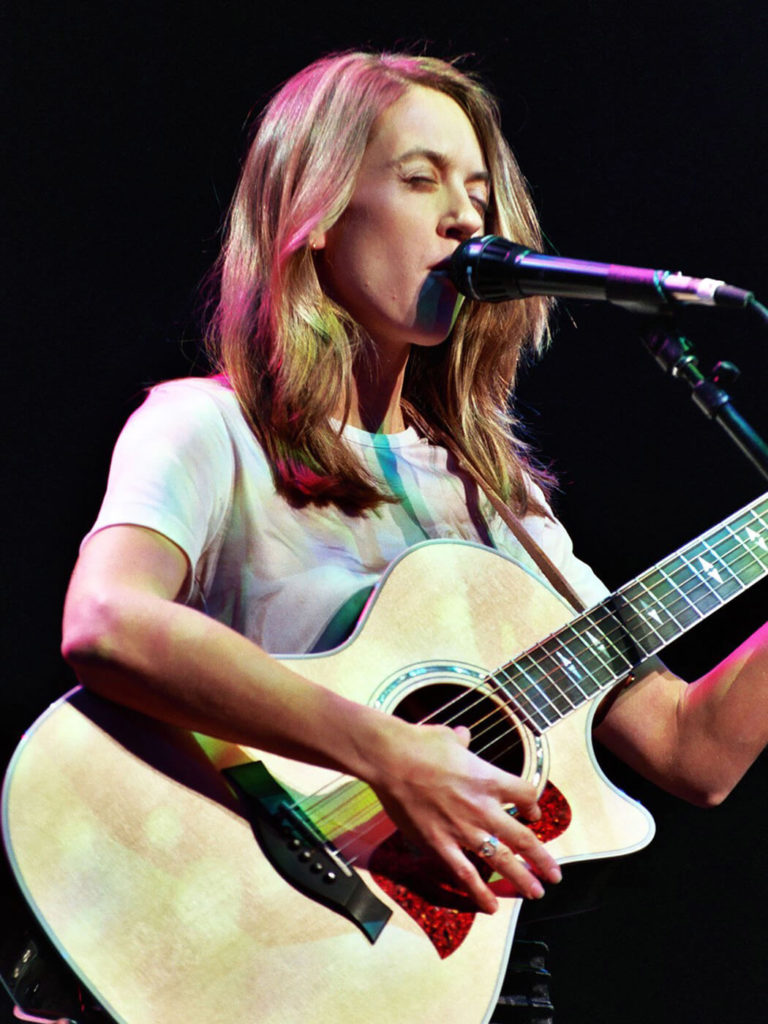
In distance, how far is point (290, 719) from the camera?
5.02ft

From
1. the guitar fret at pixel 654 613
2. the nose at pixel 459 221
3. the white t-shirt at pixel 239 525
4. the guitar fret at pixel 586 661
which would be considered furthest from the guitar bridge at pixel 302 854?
the nose at pixel 459 221

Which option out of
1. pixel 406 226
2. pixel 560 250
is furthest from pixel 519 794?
pixel 560 250

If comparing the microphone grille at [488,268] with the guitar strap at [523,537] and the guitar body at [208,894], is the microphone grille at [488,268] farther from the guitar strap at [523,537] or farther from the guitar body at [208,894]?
the guitar body at [208,894]

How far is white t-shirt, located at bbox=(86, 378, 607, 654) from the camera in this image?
5.84ft

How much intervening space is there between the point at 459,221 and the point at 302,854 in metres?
1.22

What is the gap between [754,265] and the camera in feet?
9.37

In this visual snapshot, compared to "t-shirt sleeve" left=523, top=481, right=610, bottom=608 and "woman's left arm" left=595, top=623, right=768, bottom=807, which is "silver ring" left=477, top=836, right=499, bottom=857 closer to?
"woman's left arm" left=595, top=623, right=768, bottom=807

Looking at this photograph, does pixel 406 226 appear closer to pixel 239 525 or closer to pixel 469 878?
pixel 239 525

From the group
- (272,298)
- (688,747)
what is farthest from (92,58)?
(688,747)

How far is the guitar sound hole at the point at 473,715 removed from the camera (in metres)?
1.75

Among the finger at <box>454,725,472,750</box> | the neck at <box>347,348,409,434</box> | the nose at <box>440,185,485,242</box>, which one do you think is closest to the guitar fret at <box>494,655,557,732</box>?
the finger at <box>454,725,472,750</box>

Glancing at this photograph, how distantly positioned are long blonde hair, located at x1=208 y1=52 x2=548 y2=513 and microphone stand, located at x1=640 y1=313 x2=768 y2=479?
2.29 feet

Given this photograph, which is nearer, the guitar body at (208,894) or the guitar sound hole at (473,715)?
the guitar body at (208,894)

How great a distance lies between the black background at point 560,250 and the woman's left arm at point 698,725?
69 centimetres
